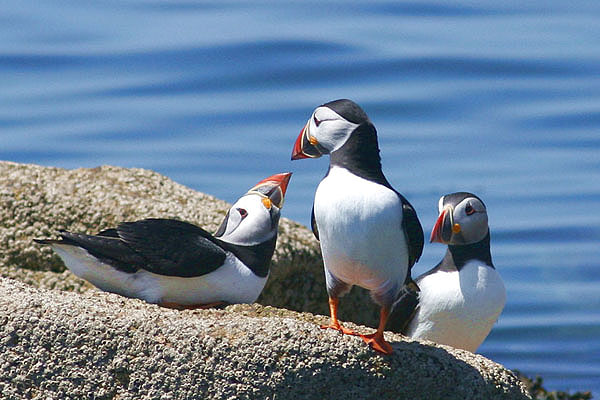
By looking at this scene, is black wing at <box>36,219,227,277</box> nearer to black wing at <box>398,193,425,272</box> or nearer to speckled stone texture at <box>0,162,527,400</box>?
speckled stone texture at <box>0,162,527,400</box>

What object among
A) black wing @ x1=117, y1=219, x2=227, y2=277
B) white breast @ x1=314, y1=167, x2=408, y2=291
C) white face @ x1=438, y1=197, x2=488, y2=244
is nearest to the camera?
white breast @ x1=314, y1=167, x2=408, y2=291

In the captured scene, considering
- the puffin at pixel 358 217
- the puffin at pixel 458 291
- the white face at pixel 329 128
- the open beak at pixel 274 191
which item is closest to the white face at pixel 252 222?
the open beak at pixel 274 191

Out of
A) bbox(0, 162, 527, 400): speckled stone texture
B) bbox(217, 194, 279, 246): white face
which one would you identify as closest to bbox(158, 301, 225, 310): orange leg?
bbox(217, 194, 279, 246): white face

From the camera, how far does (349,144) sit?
5004mm

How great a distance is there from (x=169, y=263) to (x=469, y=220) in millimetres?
1749

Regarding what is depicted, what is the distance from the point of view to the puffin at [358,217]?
190 inches

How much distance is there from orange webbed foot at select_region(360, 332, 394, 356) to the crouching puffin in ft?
4.23

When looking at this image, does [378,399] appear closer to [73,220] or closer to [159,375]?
[159,375]

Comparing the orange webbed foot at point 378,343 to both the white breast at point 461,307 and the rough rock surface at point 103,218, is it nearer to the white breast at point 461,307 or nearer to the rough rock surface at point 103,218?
the white breast at point 461,307

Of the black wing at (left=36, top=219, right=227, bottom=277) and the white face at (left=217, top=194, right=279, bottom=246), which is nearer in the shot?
the black wing at (left=36, top=219, right=227, bottom=277)

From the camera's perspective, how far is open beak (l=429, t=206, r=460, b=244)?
6.43 meters

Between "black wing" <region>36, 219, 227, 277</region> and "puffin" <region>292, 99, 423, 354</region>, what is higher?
"puffin" <region>292, 99, 423, 354</region>

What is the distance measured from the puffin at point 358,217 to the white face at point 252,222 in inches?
44.1

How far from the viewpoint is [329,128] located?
5027 millimetres
